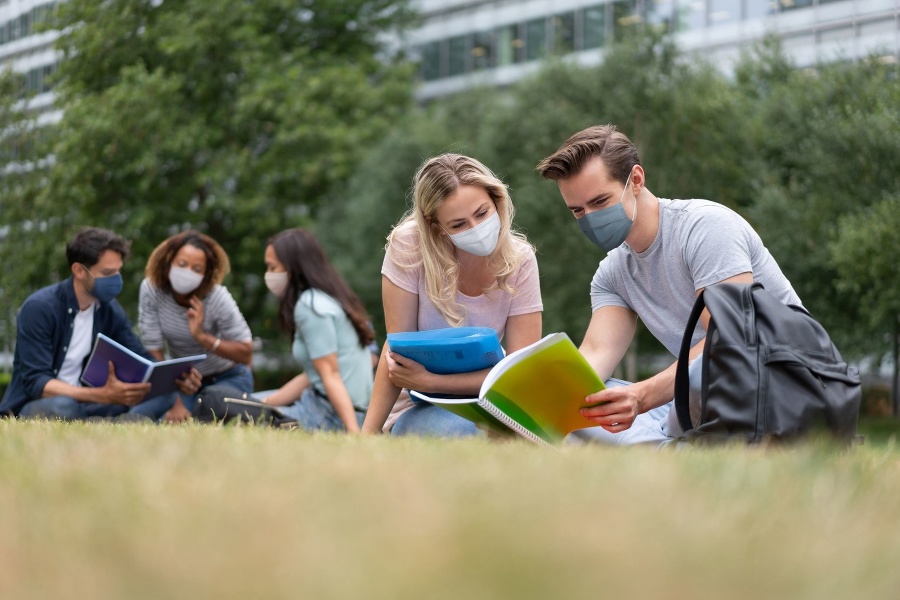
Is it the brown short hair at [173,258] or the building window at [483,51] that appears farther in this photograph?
the building window at [483,51]

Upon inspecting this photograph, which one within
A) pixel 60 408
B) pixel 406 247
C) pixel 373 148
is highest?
pixel 406 247

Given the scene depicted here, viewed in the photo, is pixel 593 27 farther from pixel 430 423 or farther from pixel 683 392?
pixel 683 392

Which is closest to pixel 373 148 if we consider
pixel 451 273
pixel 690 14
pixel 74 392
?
pixel 690 14

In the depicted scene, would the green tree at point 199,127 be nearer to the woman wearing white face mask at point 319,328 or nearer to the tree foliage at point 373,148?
the tree foliage at point 373,148

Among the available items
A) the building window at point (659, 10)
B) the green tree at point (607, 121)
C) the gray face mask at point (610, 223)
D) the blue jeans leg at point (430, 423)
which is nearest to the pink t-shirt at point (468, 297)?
the blue jeans leg at point (430, 423)

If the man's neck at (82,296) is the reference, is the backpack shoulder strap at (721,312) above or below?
above

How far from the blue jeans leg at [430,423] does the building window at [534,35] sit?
1411 inches

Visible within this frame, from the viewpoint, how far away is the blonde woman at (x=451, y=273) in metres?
5.43

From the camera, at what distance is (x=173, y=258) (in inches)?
336

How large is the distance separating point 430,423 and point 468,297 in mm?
761

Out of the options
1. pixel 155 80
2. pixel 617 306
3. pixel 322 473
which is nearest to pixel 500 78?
pixel 155 80

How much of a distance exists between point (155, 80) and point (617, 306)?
21423mm

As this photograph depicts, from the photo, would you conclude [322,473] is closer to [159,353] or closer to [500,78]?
[159,353]

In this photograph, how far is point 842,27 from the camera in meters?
32.0
